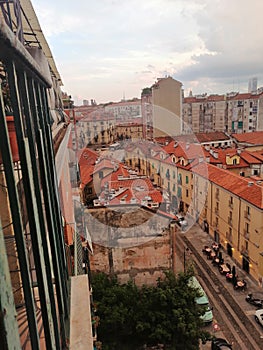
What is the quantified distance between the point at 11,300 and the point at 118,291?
5.88 metres

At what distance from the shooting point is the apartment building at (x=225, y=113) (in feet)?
96.7

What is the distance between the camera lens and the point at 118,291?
6.05m

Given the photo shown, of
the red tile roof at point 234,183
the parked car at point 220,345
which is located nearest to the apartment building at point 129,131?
the red tile roof at point 234,183

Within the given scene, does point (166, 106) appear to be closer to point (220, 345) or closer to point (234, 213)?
point (234, 213)

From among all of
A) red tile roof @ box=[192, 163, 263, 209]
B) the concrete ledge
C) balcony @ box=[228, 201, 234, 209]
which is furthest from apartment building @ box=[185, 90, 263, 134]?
the concrete ledge

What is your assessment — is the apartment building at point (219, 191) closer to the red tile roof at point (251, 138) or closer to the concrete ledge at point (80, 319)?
the red tile roof at point (251, 138)

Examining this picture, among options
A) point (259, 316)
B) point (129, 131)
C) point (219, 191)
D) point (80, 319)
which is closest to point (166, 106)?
point (129, 131)

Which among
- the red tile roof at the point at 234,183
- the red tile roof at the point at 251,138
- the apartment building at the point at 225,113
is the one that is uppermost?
the apartment building at the point at 225,113

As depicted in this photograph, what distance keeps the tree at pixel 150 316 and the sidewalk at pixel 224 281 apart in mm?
2077

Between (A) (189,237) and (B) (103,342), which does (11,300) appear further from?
(A) (189,237)

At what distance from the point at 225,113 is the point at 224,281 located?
965 inches

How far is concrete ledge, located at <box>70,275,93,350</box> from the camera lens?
4.78ft

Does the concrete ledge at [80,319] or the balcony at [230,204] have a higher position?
the concrete ledge at [80,319]

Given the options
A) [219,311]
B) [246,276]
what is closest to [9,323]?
[219,311]
